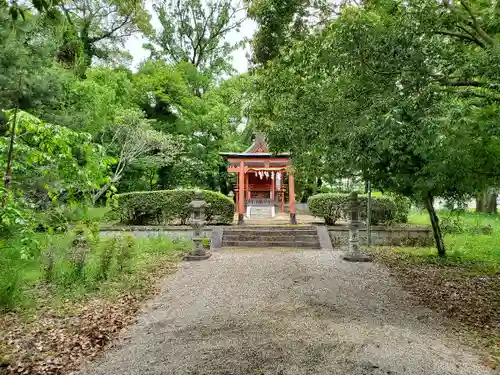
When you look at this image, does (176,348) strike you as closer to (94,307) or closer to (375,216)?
(94,307)

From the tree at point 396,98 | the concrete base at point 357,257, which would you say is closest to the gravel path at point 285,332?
the concrete base at point 357,257

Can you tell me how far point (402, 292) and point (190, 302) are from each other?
3197mm

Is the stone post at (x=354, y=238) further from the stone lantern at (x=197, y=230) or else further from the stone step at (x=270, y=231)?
the stone lantern at (x=197, y=230)

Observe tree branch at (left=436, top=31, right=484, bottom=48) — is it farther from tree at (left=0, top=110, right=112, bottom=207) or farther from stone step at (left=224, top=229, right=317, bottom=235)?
stone step at (left=224, top=229, right=317, bottom=235)

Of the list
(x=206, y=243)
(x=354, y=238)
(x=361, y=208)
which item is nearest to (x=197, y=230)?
(x=206, y=243)

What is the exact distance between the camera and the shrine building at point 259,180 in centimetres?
1353

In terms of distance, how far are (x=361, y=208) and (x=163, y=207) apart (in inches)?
243

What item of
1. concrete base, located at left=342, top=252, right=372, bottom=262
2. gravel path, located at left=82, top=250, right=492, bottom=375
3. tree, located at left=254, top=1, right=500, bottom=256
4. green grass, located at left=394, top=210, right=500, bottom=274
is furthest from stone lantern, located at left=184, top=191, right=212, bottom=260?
green grass, located at left=394, top=210, right=500, bottom=274

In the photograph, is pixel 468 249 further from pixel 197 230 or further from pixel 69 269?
pixel 69 269

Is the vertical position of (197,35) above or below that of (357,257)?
above

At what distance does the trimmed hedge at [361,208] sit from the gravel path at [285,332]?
507cm

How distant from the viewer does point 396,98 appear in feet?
14.1

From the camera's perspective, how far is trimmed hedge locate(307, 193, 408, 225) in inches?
439

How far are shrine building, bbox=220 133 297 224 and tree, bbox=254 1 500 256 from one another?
3.93m
